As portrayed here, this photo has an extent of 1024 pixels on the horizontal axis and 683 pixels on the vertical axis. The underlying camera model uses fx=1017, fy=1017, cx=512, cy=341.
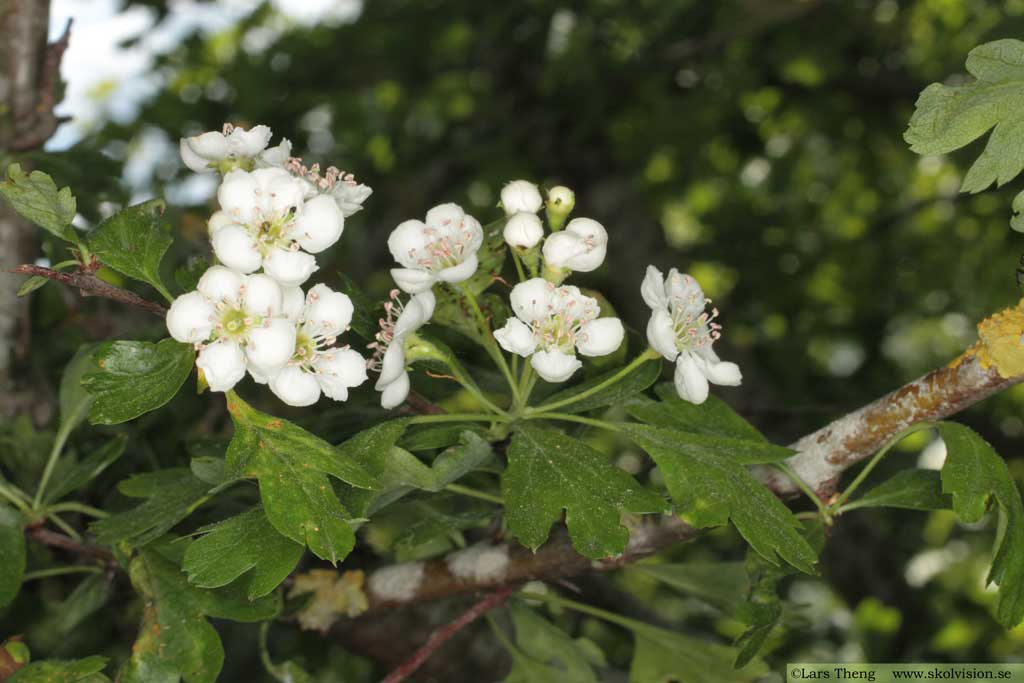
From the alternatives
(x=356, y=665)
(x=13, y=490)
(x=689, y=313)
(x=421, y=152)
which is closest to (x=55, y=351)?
(x=13, y=490)

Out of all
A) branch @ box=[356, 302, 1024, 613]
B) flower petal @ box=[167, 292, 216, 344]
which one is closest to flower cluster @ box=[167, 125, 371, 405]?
flower petal @ box=[167, 292, 216, 344]

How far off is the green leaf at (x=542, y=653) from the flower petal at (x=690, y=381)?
53 cm

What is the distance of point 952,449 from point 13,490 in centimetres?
123

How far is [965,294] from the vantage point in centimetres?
365

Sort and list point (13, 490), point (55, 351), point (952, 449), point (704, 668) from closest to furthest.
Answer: point (952, 449) → point (13, 490) → point (704, 668) → point (55, 351)

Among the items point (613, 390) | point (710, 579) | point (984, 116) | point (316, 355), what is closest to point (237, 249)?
point (316, 355)

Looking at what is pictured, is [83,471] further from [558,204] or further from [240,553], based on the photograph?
[558,204]

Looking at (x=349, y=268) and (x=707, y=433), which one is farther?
(x=349, y=268)

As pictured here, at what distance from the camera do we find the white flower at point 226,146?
1245 millimetres

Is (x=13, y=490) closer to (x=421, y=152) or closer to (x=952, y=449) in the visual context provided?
(x=952, y=449)

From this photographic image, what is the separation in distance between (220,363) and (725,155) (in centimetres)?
405

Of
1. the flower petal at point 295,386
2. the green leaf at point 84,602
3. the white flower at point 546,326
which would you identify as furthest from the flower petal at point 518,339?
the green leaf at point 84,602

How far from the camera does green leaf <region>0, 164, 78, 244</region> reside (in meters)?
1.09

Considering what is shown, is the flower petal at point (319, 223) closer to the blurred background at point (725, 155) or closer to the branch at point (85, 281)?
the branch at point (85, 281)
